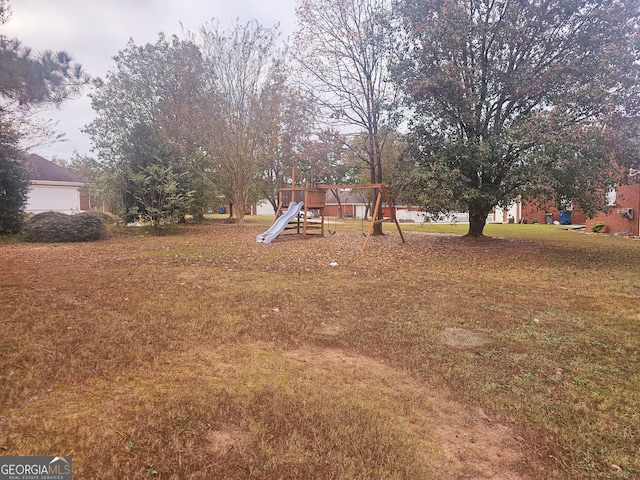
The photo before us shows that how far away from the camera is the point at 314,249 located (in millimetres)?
11742

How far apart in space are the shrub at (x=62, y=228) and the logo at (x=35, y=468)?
1305 centimetres

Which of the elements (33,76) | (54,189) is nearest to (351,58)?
(33,76)

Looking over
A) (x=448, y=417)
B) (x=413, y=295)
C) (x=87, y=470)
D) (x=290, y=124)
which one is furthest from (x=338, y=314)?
(x=290, y=124)

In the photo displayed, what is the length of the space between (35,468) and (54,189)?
1186 inches

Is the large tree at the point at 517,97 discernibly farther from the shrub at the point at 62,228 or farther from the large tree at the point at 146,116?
the large tree at the point at 146,116

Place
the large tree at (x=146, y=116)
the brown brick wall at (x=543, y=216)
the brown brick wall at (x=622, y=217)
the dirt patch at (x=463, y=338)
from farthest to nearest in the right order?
the brown brick wall at (x=543, y=216)
the brown brick wall at (x=622, y=217)
the large tree at (x=146, y=116)
the dirt patch at (x=463, y=338)

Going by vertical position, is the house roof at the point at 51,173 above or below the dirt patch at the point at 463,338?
above

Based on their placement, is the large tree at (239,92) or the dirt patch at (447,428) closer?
the dirt patch at (447,428)

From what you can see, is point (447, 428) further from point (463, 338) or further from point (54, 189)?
point (54, 189)

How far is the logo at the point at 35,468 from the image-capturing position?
1859 millimetres

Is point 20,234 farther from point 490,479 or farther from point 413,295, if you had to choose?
point 490,479

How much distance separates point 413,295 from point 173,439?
15.4ft

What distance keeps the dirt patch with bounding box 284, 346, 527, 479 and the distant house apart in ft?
89.8

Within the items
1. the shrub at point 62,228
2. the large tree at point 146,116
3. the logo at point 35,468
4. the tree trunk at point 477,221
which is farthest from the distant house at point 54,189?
the logo at point 35,468
